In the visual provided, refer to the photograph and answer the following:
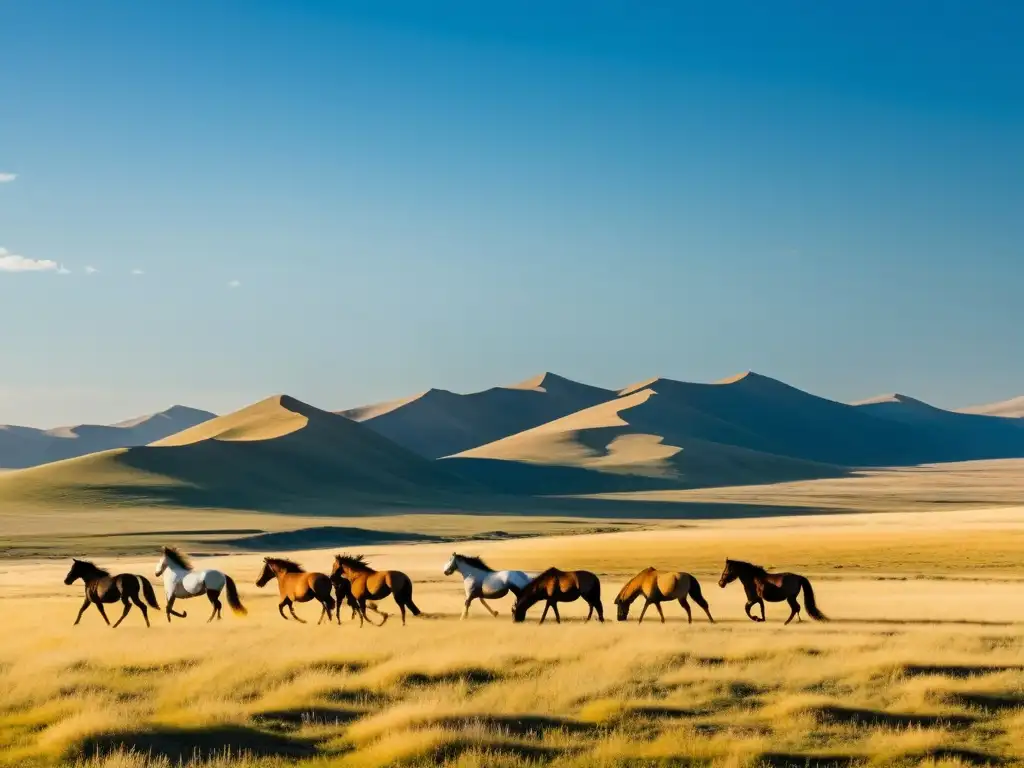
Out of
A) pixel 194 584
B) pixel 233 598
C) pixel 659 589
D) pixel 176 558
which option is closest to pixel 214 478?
pixel 176 558

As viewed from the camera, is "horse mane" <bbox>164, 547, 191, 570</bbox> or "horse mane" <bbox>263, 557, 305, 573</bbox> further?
"horse mane" <bbox>263, 557, 305, 573</bbox>

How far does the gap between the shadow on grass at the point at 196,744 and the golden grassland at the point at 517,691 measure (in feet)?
0.11

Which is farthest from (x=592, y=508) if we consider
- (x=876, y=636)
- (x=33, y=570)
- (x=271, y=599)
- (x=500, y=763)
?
(x=500, y=763)

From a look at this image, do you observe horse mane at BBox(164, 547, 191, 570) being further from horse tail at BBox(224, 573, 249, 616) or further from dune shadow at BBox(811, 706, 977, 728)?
dune shadow at BBox(811, 706, 977, 728)

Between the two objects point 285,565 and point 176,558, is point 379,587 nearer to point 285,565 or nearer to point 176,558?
point 285,565

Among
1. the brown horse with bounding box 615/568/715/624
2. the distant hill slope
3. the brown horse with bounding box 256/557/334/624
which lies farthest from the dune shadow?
the distant hill slope

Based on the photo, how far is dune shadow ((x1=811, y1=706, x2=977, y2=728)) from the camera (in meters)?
15.8

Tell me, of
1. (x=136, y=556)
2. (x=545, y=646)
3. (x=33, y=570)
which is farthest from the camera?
(x=136, y=556)

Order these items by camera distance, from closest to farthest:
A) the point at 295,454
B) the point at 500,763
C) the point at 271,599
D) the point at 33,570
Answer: the point at 500,763 → the point at 271,599 → the point at 33,570 → the point at 295,454

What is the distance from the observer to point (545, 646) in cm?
2181

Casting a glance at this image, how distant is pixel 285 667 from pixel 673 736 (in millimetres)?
7356

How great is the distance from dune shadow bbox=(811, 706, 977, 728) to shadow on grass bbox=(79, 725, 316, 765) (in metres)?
6.61

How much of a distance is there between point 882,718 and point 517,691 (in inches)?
194

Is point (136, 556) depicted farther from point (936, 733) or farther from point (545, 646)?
point (936, 733)
